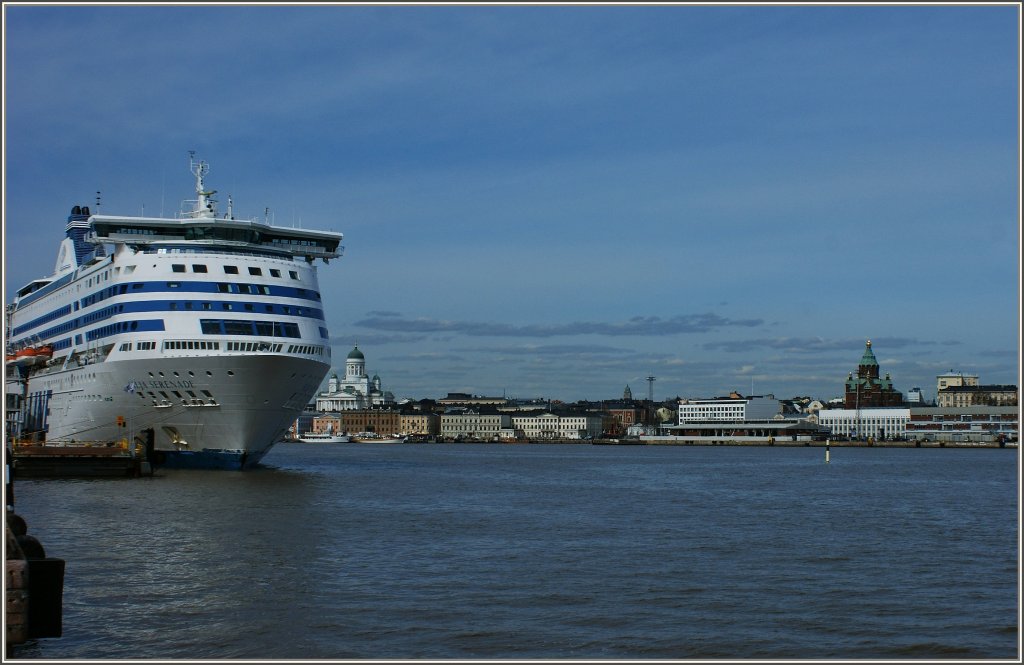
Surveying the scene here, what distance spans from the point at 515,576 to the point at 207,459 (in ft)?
104

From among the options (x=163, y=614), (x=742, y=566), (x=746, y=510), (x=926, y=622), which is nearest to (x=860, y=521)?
(x=746, y=510)

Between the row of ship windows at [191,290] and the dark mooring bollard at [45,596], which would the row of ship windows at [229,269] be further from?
the dark mooring bollard at [45,596]

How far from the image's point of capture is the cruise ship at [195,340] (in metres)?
51.2

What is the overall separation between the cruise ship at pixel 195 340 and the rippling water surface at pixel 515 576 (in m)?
5.72

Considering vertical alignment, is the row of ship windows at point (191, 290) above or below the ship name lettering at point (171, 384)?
above

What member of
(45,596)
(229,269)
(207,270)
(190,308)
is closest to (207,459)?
(190,308)

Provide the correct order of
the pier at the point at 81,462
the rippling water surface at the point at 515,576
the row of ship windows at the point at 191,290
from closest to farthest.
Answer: the rippling water surface at the point at 515,576, the pier at the point at 81,462, the row of ship windows at the point at 191,290

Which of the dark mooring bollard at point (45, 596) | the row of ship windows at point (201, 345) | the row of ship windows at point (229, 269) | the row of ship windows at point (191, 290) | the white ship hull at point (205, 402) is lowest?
the dark mooring bollard at point (45, 596)

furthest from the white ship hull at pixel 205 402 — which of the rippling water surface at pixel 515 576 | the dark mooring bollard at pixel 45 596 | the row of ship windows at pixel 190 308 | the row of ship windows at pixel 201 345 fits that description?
the dark mooring bollard at pixel 45 596

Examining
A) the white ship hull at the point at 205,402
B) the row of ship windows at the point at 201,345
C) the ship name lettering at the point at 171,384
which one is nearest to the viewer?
the white ship hull at the point at 205,402

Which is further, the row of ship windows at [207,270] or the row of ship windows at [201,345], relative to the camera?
the row of ship windows at [207,270]

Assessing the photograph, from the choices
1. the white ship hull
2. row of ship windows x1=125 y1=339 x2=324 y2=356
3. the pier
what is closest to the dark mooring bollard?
the white ship hull

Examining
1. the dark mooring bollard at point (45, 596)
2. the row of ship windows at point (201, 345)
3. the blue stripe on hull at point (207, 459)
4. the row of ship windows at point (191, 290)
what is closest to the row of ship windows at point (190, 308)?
the row of ship windows at point (191, 290)

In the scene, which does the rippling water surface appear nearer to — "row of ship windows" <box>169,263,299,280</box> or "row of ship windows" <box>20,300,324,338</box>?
"row of ship windows" <box>20,300,324,338</box>
